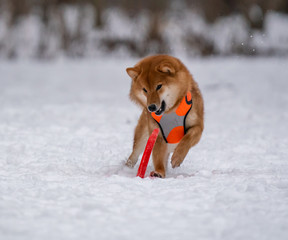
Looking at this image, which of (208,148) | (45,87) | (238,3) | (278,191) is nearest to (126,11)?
(238,3)

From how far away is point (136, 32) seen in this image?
19.5 meters

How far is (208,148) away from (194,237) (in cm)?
300

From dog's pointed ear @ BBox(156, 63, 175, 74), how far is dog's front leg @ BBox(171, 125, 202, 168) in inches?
25.6

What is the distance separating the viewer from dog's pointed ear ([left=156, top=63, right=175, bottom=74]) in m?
3.68

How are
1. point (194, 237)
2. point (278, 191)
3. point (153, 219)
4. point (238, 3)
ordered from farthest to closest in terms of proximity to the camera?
point (238, 3), point (278, 191), point (153, 219), point (194, 237)

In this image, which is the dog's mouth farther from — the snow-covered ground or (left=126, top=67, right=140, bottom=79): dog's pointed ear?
the snow-covered ground

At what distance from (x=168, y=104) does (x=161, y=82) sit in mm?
253

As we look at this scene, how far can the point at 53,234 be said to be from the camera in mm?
2162

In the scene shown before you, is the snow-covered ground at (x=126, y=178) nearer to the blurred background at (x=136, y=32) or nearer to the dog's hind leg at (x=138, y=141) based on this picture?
the dog's hind leg at (x=138, y=141)

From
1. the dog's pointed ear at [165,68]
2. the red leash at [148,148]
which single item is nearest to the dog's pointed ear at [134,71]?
the dog's pointed ear at [165,68]

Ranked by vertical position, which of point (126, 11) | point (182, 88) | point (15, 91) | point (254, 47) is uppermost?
point (126, 11)

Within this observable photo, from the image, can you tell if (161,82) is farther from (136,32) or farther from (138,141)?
(136,32)

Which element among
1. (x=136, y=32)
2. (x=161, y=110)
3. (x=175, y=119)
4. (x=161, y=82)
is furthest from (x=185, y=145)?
(x=136, y=32)

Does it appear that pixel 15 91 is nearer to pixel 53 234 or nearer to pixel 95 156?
pixel 95 156
